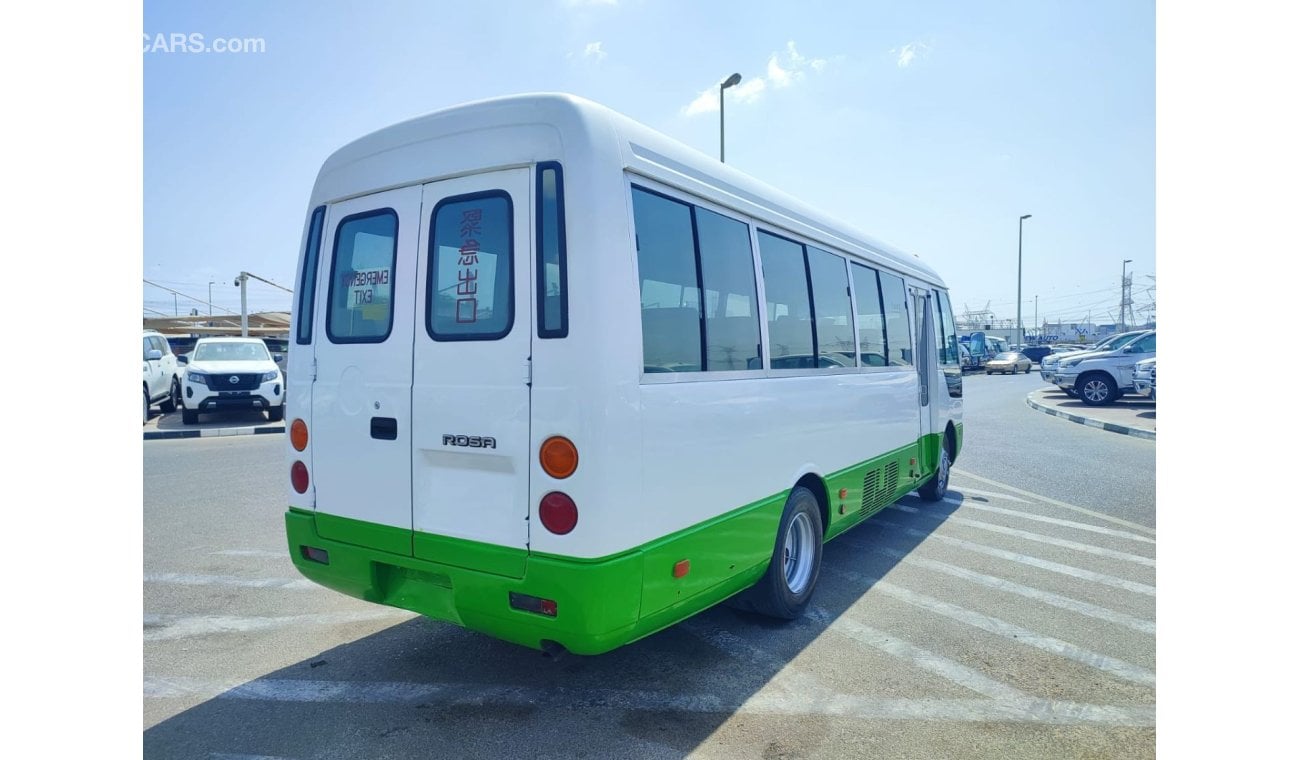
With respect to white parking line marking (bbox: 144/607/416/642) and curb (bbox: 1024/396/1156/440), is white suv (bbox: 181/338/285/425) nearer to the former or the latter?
white parking line marking (bbox: 144/607/416/642)

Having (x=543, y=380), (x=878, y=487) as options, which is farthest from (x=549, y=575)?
(x=878, y=487)

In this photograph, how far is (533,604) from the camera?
10.9 feet

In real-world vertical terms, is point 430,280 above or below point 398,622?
above

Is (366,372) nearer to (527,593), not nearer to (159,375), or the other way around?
(527,593)

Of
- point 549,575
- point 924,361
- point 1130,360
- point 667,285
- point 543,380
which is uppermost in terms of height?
point 667,285

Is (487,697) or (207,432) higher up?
(207,432)

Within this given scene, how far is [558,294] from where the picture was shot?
3.31 meters

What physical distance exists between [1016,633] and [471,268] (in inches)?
160

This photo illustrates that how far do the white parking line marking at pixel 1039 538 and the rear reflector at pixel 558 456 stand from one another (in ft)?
18.1

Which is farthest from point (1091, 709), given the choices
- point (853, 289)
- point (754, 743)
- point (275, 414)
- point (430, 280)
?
point (275, 414)

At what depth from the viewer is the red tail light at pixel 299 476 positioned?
4188 mm

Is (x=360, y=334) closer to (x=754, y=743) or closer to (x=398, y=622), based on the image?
(x=398, y=622)

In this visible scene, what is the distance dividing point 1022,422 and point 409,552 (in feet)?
A: 53.7

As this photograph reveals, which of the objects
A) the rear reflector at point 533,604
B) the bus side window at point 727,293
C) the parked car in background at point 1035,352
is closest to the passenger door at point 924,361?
the bus side window at point 727,293
